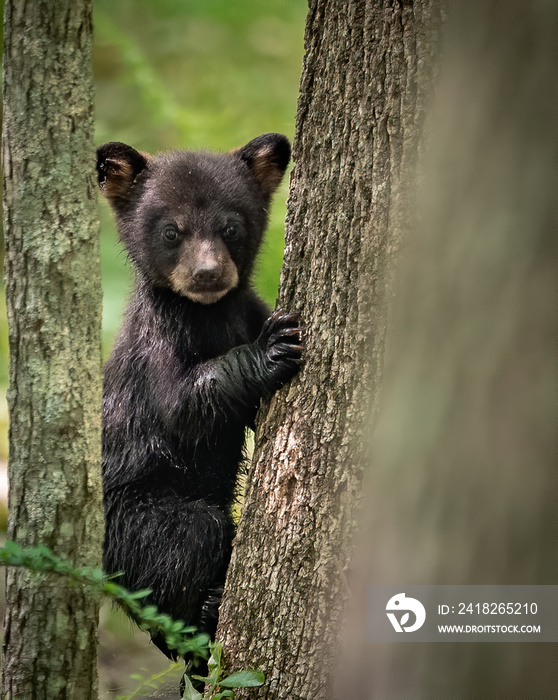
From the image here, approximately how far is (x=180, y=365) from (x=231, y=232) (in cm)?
79

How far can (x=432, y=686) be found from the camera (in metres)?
2.52

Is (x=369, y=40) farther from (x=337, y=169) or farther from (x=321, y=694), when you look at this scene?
(x=321, y=694)

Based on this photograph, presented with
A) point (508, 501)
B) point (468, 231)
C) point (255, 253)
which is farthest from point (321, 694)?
point (255, 253)

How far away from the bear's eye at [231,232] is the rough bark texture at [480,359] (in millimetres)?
1602

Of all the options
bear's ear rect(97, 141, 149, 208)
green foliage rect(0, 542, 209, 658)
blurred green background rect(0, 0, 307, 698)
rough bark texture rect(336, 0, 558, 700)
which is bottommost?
green foliage rect(0, 542, 209, 658)

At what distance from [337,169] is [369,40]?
0.47 m

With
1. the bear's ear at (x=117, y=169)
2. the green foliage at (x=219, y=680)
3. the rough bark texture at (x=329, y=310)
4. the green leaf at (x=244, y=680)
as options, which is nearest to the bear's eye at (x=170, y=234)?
the bear's ear at (x=117, y=169)

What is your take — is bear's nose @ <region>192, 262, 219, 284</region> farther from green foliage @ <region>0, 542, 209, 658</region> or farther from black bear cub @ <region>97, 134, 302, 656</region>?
green foliage @ <region>0, 542, 209, 658</region>

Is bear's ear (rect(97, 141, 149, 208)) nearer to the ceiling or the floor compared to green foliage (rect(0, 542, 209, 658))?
nearer to the ceiling

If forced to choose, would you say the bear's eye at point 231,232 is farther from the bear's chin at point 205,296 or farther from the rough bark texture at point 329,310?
the rough bark texture at point 329,310

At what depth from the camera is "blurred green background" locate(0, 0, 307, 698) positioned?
6.64 meters

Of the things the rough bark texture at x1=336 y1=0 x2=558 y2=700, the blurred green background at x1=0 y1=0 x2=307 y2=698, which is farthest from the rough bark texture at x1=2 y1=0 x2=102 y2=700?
the blurred green background at x1=0 y1=0 x2=307 y2=698

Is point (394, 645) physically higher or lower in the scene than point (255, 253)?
→ lower

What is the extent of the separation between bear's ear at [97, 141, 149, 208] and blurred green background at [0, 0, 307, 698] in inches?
92.2
